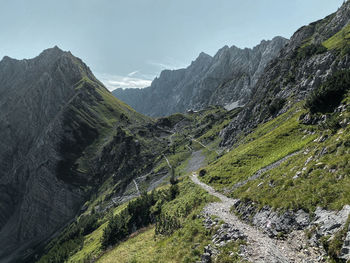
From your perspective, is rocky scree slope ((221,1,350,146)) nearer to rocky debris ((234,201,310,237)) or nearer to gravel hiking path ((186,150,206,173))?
gravel hiking path ((186,150,206,173))

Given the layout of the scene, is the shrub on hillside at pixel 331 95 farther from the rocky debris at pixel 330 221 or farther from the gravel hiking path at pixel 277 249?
the gravel hiking path at pixel 277 249

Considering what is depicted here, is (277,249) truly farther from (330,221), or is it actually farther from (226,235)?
(226,235)

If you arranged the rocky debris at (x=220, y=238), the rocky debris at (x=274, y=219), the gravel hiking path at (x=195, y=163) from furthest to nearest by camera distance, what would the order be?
the gravel hiking path at (x=195, y=163) → the rocky debris at (x=220, y=238) → the rocky debris at (x=274, y=219)

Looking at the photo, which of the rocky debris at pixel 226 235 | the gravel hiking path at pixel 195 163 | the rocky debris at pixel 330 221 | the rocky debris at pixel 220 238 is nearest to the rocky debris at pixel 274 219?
the rocky debris at pixel 330 221

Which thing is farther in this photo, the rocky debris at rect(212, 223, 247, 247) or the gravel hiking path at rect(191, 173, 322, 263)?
the rocky debris at rect(212, 223, 247, 247)

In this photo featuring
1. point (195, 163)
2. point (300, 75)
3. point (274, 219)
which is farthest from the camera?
point (195, 163)

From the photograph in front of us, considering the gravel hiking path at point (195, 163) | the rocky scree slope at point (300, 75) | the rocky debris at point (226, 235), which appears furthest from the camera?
the gravel hiking path at point (195, 163)

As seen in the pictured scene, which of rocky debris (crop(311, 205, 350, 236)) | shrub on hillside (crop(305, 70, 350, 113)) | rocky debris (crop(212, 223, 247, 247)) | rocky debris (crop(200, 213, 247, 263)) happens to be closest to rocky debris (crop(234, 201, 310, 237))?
rocky debris (crop(311, 205, 350, 236))

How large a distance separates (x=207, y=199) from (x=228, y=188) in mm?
6648

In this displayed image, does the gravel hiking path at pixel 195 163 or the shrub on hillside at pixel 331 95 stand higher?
the shrub on hillside at pixel 331 95

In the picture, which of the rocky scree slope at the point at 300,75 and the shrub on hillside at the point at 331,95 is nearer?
the shrub on hillside at the point at 331,95

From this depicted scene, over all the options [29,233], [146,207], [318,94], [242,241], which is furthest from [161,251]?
[29,233]

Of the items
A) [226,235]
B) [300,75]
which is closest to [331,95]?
[226,235]

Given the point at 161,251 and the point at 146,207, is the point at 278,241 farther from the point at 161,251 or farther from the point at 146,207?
the point at 146,207
